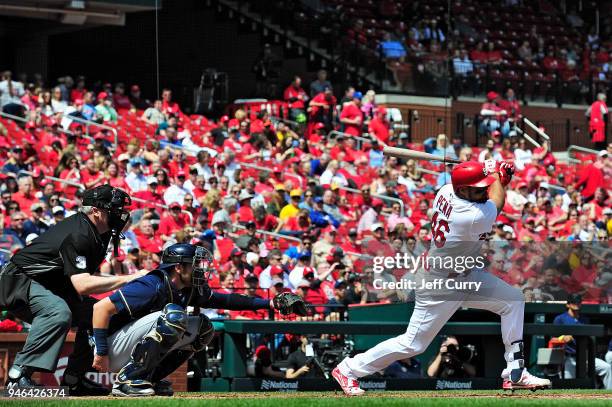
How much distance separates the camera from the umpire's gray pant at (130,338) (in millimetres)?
8141

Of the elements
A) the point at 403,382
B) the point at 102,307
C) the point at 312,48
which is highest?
the point at 312,48

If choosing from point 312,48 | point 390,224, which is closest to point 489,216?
point 390,224

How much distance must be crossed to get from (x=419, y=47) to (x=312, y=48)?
214 centimetres

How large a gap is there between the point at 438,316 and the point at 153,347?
1.98 m

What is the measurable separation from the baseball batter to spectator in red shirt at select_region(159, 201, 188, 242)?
6.50 m

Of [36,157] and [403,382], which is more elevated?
[36,157]

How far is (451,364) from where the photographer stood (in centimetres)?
1113

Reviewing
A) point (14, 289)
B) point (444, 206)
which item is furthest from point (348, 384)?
point (14, 289)

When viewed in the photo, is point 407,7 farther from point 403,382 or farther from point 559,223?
point 403,382

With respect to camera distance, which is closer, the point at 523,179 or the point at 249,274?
the point at 249,274

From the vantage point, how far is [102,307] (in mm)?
7992

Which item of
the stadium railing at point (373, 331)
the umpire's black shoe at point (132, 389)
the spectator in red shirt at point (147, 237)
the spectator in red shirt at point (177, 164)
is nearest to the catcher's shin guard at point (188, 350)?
the umpire's black shoe at point (132, 389)

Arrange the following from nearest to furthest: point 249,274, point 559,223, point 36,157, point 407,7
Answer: point 249,274, point 36,157, point 559,223, point 407,7

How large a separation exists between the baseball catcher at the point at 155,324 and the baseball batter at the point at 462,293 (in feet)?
2.43
